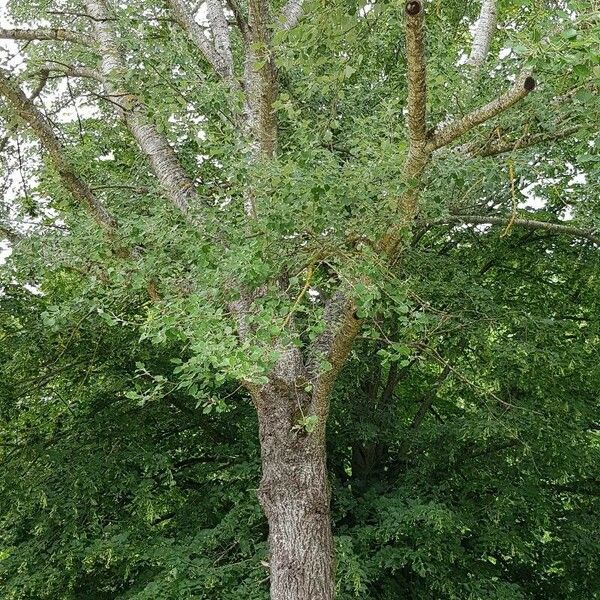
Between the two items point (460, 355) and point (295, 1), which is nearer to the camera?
point (295, 1)

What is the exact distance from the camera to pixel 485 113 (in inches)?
133

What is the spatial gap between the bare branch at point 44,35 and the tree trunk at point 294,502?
3104mm

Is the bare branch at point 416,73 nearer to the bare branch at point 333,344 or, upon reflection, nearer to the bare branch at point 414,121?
the bare branch at point 414,121

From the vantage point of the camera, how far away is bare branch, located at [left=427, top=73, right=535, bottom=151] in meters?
3.18

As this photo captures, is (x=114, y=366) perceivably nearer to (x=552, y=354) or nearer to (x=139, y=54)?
(x=139, y=54)

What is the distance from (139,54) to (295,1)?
136 centimetres

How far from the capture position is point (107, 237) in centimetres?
473

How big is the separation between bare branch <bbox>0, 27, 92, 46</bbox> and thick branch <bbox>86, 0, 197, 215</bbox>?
156 mm

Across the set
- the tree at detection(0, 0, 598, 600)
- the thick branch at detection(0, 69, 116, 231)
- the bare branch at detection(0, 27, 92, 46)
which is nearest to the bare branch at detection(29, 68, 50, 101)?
the tree at detection(0, 0, 598, 600)

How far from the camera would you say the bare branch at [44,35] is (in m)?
5.32

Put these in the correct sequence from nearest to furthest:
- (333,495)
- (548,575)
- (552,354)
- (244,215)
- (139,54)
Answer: (244,215) → (139,54) → (552,354) → (333,495) → (548,575)

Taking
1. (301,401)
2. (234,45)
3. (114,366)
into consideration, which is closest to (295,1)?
(234,45)

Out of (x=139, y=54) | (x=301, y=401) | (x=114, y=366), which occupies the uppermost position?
(x=139, y=54)

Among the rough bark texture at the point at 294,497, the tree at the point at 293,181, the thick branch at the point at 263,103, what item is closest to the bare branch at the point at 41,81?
the tree at the point at 293,181
